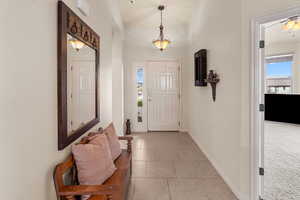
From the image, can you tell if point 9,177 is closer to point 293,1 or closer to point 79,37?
point 79,37

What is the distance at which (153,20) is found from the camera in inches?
229

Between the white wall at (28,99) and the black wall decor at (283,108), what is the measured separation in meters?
6.67

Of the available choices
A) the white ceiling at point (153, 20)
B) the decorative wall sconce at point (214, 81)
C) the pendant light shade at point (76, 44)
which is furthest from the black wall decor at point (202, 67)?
the pendant light shade at point (76, 44)

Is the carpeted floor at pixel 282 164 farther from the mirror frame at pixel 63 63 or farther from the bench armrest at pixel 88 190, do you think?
the mirror frame at pixel 63 63

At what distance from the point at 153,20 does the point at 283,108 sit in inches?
191

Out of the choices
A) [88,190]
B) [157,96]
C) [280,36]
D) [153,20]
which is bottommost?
[88,190]

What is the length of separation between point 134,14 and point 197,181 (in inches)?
175

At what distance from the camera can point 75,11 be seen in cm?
212

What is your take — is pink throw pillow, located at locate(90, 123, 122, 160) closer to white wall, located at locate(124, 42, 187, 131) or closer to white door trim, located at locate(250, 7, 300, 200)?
white door trim, located at locate(250, 7, 300, 200)

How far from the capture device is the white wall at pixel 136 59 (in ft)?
21.0

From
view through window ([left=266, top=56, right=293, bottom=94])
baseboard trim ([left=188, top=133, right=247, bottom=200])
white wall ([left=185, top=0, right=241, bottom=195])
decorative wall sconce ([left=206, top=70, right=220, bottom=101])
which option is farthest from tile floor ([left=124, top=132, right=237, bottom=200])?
view through window ([left=266, top=56, right=293, bottom=94])

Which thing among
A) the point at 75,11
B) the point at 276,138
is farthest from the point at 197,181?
the point at 276,138

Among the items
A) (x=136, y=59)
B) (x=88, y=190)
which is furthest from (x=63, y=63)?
(x=136, y=59)

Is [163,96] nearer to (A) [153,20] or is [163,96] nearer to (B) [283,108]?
(A) [153,20]
